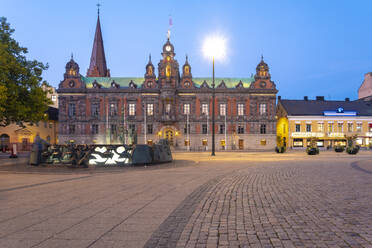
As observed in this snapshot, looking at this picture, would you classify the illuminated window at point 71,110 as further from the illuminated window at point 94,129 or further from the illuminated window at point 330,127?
the illuminated window at point 330,127

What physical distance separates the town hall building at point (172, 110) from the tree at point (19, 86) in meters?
29.3

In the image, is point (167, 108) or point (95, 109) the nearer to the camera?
point (167, 108)

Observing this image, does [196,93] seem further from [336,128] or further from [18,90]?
[18,90]

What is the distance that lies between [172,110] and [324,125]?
32446 millimetres

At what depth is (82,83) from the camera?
55531 mm

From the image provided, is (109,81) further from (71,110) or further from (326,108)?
(326,108)

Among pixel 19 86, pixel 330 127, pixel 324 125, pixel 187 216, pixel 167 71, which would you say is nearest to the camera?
pixel 187 216

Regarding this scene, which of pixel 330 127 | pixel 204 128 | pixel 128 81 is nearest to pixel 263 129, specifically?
pixel 204 128

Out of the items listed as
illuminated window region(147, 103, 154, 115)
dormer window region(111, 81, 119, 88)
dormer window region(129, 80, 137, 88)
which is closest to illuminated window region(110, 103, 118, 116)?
dormer window region(111, 81, 119, 88)

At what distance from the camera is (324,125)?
56.8 meters

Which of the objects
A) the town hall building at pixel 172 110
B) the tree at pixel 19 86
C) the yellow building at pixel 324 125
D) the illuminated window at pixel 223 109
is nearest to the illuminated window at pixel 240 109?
the town hall building at pixel 172 110

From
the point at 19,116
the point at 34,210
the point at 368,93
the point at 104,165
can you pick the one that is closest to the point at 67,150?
the point at 104,165

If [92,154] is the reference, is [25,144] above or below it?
below

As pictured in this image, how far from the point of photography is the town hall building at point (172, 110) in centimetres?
5500
